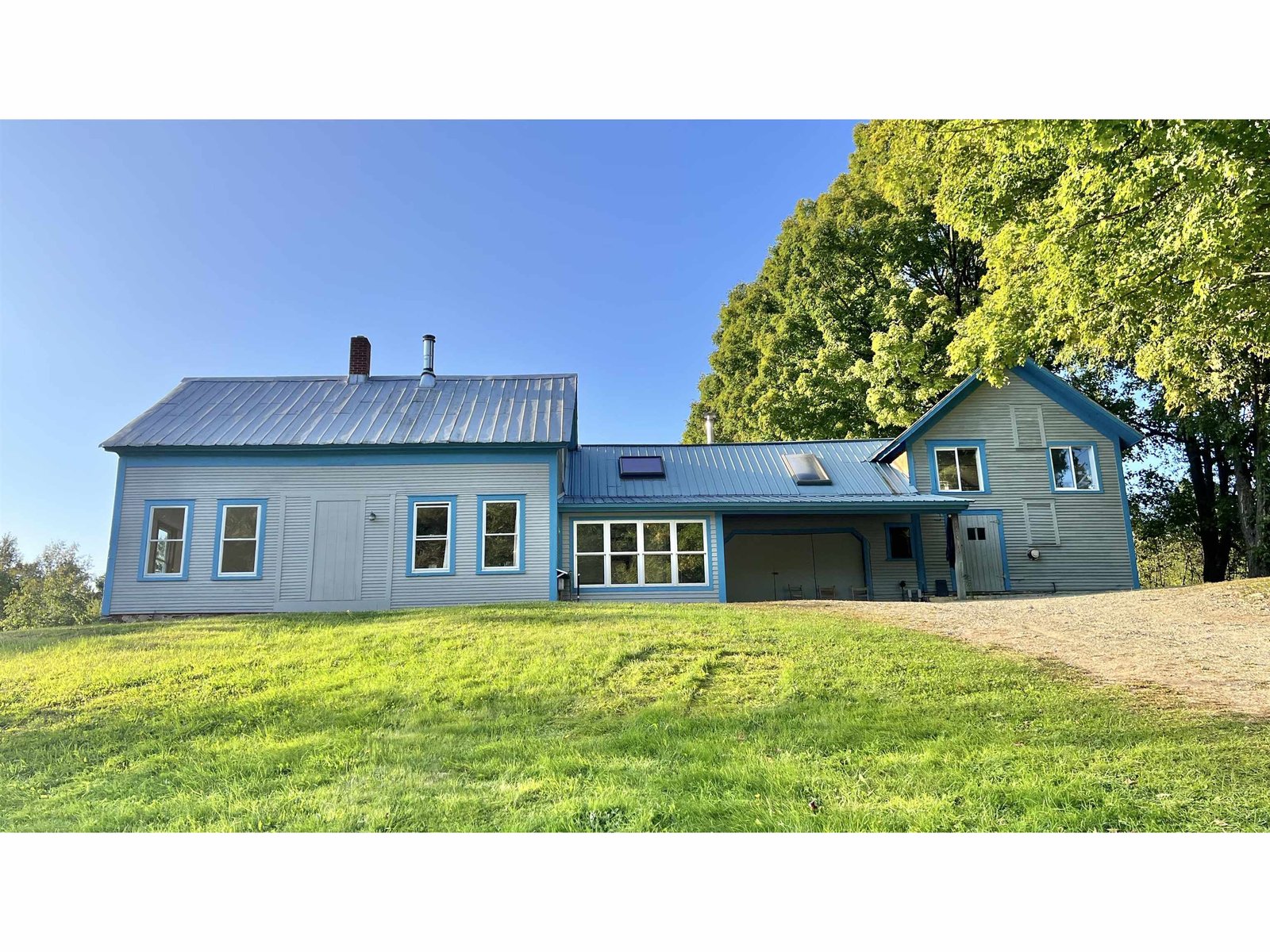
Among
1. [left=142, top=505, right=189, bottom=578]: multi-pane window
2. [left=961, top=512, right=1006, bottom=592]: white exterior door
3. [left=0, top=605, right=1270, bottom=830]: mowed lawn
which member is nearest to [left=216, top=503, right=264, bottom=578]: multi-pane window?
[left=142, top=505, right=189, bottom=578]: multi-pane window

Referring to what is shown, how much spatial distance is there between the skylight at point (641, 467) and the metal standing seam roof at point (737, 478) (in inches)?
3.5

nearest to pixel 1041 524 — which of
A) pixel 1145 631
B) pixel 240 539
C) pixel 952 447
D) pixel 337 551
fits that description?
pixel 952 447

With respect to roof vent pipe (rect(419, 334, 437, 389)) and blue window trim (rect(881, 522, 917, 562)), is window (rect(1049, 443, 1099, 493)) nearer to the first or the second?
blue window trim (rect(881, 522, 917, 562))

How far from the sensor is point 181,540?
11789mm

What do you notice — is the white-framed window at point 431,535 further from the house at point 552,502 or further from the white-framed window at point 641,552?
the white-framed window at point 641,552

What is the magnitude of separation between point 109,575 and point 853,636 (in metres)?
11.5

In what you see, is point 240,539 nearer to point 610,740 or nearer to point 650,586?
point 650,586

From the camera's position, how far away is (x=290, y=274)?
741cm

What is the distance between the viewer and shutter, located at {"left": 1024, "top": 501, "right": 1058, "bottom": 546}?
45.7ft

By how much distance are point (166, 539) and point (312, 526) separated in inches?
97.1

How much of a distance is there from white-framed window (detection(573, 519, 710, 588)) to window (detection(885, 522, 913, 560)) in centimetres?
419

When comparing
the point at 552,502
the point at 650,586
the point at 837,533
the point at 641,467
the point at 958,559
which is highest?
the point at 641,467
